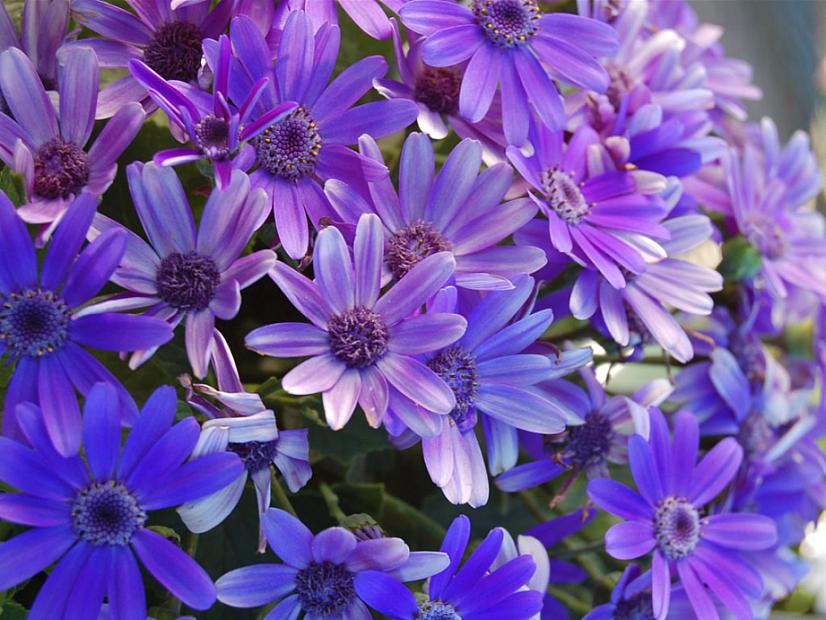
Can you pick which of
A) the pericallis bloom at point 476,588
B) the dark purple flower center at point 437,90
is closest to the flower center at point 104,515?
the pericallis bloom at point 476,588

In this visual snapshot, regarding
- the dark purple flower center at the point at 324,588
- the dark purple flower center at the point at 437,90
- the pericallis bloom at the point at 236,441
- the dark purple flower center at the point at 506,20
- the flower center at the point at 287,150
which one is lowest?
the dark purple flower center at the point at 324,588

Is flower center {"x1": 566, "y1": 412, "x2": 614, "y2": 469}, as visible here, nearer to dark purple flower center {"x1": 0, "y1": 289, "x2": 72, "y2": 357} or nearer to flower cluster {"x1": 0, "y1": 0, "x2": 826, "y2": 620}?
flower cluster {"x1": 0, "y1": 0, "x2": 826, "y2": 620}

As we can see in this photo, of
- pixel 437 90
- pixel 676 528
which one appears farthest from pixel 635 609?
pixel 437 90

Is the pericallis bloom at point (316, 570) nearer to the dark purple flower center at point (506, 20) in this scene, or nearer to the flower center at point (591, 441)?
the flower center at point (591, 441)

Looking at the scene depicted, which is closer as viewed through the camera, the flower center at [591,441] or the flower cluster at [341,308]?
the flower cluster at [341,308]

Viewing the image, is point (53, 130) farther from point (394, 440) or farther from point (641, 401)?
point (641, 401)

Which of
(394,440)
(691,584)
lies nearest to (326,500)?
(394,440)

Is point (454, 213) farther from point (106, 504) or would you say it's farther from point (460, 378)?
point (106, 504)
